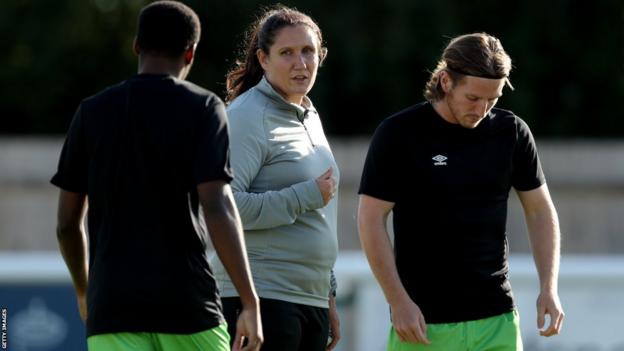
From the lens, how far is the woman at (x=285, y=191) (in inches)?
163

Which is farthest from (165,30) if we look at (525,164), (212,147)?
(525,164)

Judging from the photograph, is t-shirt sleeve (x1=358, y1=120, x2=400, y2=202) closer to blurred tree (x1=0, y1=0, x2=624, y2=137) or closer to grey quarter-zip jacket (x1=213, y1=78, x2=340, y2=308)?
grey quarter-zip jacket (x1=213, y1=78, x2=340, y2=308)

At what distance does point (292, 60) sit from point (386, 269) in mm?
811

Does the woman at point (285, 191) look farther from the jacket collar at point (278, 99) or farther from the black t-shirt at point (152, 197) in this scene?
the black t-shirt at point (152, 197)

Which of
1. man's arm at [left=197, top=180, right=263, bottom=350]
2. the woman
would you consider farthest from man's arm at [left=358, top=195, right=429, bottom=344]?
man's arm at [left=197, top=180, right=263, bottom=350]

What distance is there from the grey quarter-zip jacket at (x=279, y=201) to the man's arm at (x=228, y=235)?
0.69 m

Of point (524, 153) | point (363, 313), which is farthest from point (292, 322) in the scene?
point (363, 313)

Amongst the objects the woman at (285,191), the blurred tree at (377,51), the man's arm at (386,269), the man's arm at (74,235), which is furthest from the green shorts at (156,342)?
the blurred tree at (377,51)

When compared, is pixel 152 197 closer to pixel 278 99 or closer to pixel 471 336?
pixel 278 99

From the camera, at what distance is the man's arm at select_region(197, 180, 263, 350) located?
3.39 metres

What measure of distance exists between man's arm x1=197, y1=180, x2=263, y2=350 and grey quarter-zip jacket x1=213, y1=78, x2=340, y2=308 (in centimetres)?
69

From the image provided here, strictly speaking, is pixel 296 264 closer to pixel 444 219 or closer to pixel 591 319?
pixel 444 219

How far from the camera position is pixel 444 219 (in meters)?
4.17

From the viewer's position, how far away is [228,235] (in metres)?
3.41
